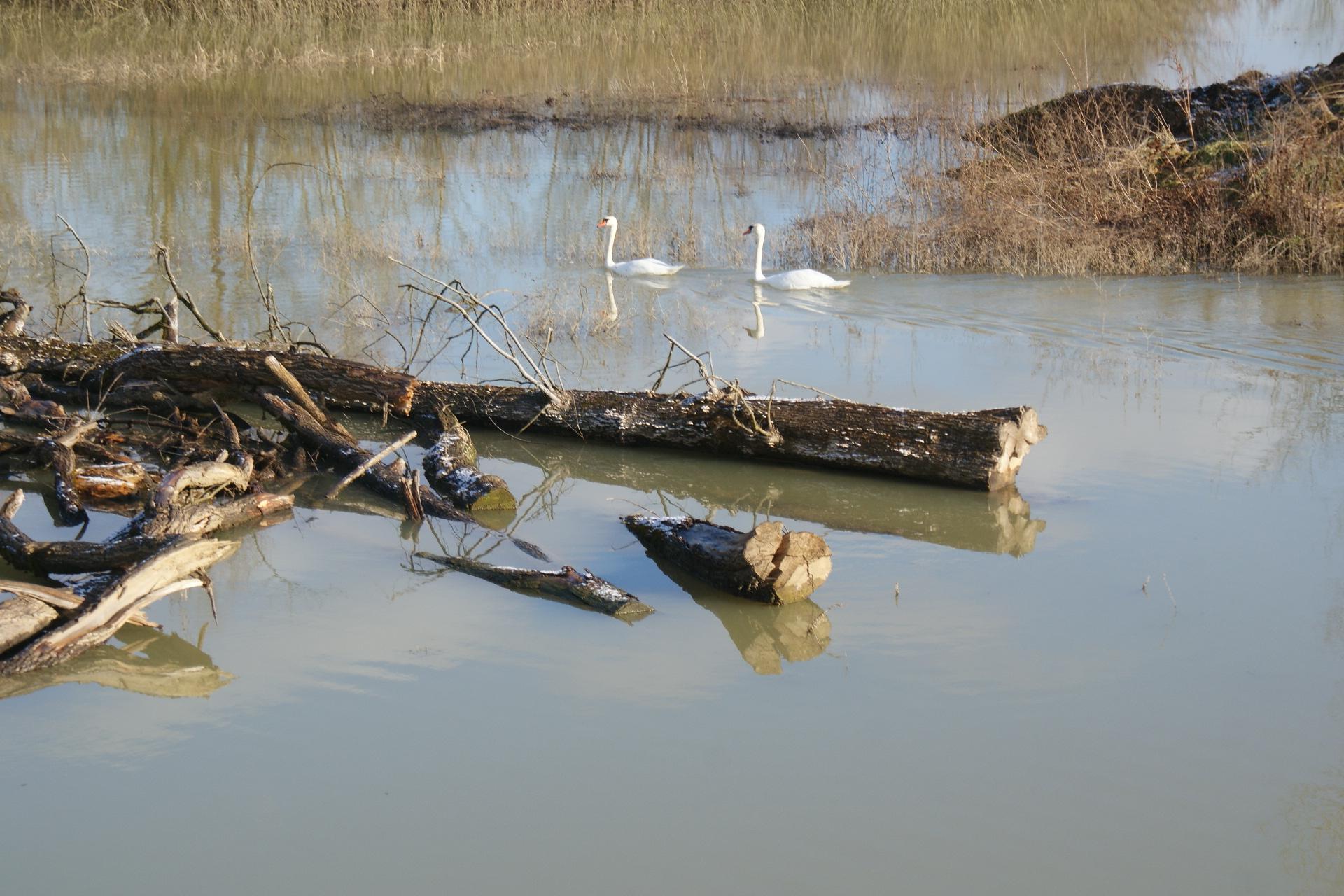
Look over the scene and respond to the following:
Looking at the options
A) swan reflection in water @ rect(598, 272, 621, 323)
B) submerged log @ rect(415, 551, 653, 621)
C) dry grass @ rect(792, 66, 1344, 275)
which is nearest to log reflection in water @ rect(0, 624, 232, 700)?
submerged log @ rect(415, 551, 653, 621)

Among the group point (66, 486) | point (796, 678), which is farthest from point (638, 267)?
point (796, 678)

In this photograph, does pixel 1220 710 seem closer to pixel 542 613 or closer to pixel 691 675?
pixel 691 675

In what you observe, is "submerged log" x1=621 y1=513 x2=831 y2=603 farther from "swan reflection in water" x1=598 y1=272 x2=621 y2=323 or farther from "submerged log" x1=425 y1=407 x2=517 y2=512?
"swan reflection in water" x1=598 y1=272 x2=621 y2=323

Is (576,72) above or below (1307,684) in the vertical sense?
above

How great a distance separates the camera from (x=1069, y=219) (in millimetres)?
12820

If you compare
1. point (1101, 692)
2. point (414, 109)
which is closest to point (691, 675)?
point (1101, 692)

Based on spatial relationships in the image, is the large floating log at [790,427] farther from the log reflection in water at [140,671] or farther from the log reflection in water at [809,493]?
the log reflection in water at [140,671]

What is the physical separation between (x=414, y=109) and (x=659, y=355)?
1282cm

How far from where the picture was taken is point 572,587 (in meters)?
5.53

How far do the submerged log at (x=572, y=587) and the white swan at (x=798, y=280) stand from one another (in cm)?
637

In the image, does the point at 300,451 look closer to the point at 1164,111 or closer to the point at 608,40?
the point at 1164,111

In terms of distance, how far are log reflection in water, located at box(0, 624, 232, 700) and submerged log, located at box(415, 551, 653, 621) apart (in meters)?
1.28

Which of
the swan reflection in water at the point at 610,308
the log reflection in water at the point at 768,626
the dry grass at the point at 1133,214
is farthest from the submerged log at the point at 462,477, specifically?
the dry grass at the point at 1133,214

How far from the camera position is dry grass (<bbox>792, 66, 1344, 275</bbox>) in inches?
475
